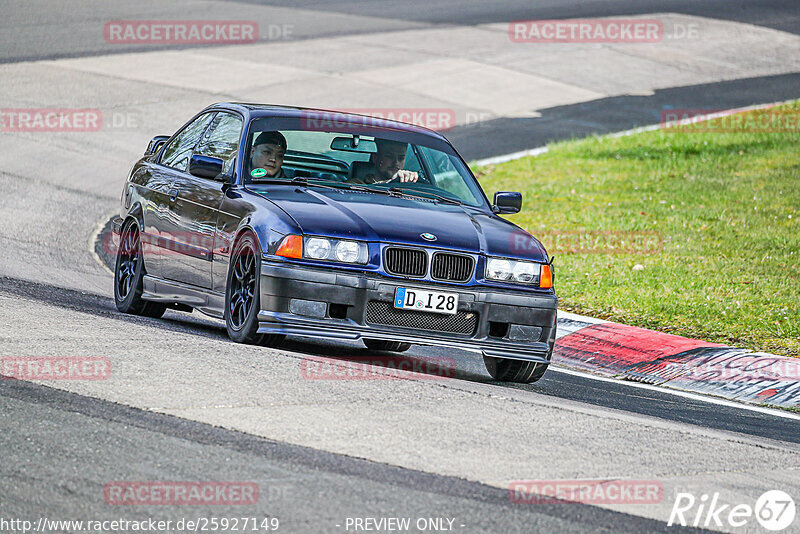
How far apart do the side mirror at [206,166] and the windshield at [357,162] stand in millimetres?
212

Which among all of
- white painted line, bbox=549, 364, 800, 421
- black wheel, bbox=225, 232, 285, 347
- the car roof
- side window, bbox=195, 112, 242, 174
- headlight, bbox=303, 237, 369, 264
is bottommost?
A: white painted line, bbox=549, 364, 800, 421

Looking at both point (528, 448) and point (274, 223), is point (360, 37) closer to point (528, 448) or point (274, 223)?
point (274, 223)

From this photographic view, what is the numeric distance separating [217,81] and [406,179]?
1676 centimetres

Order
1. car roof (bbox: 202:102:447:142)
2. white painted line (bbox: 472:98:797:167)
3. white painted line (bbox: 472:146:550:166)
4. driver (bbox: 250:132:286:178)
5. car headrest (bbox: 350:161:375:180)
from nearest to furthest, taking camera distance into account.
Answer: driver (bbox: 250:132:286:178) → car headrest (bbox: 350:161:375:180) → car roof (bbox: 202:102:447:142) → white painted line (bbox: 472:146:550:166) → white painted line (bbox: 472:98:797:167)

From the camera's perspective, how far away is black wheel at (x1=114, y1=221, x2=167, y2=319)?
10.1 m

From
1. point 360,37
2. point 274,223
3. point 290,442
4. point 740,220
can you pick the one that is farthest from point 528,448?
point 360,37

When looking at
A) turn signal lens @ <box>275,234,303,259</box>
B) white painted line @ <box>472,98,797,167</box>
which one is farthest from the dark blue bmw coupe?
white painted line @ <box>472,98,797,167</box>

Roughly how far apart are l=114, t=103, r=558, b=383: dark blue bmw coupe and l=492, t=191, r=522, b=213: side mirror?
0.02 metres

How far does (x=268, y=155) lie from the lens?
910cm

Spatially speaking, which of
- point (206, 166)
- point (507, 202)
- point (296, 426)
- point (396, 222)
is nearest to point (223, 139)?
point (206, 166)

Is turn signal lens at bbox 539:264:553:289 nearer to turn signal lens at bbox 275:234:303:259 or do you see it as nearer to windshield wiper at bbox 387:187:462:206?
windshield wiper at bbox 387:187:462:206

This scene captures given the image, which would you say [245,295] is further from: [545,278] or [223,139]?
[545,278]

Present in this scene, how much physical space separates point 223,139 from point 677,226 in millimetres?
7441

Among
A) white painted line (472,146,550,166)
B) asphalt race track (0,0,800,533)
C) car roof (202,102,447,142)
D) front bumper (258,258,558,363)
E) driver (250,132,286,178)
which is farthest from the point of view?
white painted line (472,146,550,166)
